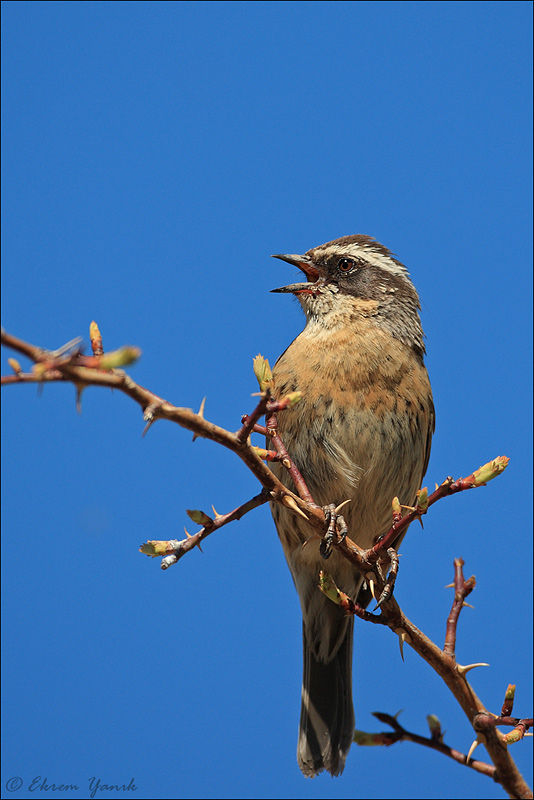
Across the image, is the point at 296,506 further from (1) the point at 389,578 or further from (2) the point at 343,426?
(2) the point at 343,426

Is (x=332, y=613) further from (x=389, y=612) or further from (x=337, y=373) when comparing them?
(x=389, y=612)

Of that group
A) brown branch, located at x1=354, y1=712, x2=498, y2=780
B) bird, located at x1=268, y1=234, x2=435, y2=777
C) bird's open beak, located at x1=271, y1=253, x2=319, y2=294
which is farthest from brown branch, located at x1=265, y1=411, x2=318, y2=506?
bird's open beak, located at x1=271, y1=253, x2=319, y2=294

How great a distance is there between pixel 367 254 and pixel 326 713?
324 centimetres

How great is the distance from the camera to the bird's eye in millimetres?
5387

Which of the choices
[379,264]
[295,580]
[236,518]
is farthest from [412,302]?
[236,518]

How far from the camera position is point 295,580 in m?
5.42

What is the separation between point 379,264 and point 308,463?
1.73m

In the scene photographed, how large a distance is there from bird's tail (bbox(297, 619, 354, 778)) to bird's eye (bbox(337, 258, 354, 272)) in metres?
2.52

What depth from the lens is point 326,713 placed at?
528 cm

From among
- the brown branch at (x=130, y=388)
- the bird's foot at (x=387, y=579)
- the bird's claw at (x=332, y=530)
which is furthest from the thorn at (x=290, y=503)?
the bird's foot at (x=387, y=579)

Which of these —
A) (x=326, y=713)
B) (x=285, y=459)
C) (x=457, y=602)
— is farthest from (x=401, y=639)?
(x=326, y=713)

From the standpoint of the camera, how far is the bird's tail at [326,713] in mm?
5109

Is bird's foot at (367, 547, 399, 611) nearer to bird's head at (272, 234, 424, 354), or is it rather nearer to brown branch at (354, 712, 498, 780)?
brown branch at (354, 712, 498, 780)

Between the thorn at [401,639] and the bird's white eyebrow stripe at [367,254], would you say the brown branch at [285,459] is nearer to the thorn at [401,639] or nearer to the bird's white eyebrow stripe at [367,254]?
the thorn at [401,639]
